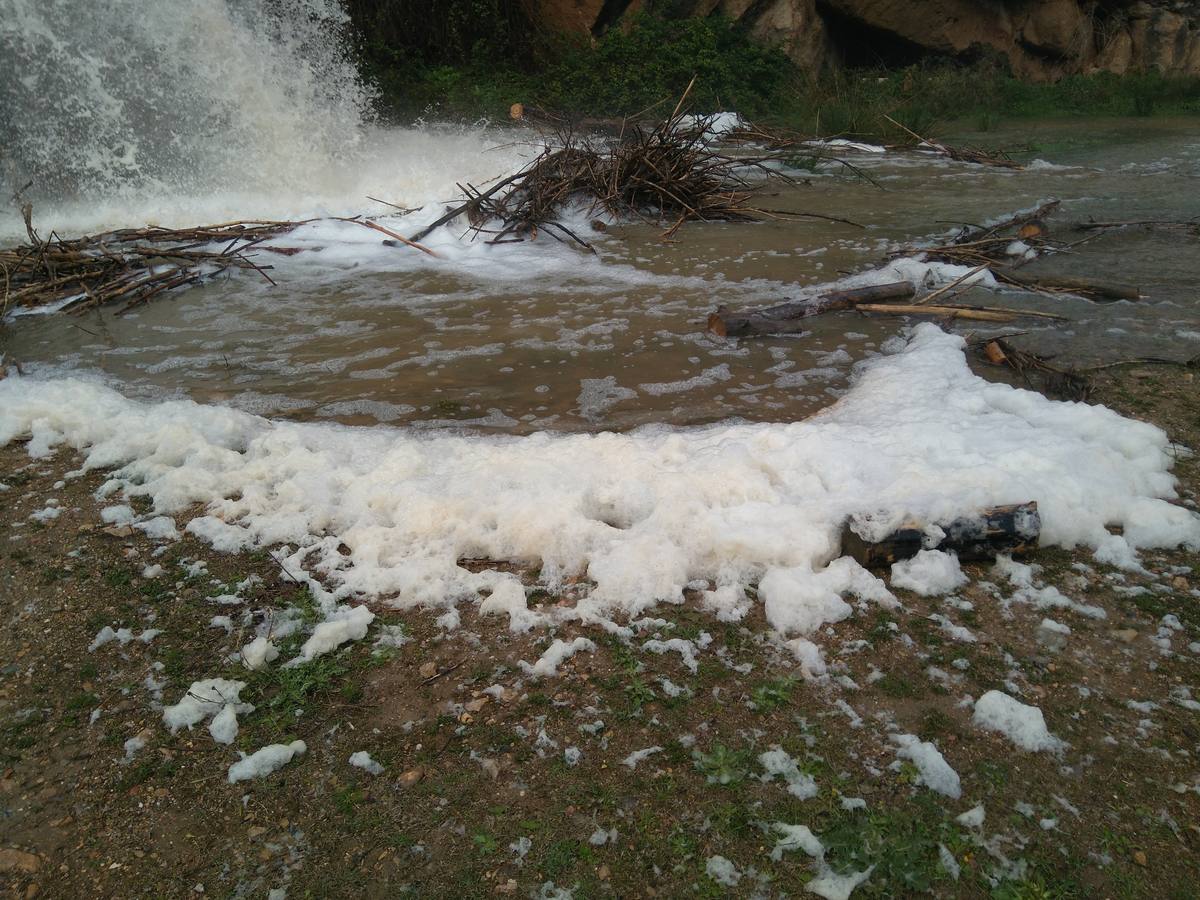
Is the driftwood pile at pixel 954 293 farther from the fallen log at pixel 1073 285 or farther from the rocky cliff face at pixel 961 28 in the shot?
the rocky cliff face at pixel 961 28

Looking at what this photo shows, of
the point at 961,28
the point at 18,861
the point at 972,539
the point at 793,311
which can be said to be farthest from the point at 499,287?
the point at 961,28

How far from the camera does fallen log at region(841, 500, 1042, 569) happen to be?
2.38 meters

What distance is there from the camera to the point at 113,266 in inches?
222

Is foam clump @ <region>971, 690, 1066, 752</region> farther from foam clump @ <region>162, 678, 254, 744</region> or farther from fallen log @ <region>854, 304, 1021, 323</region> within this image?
fallen log @ <region>854, 304, 1021, 323</region>

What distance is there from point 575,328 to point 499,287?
3.41 feet

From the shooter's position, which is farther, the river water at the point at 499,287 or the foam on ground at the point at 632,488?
the river water at the point at 499,287

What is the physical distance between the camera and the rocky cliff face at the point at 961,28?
42.3ft

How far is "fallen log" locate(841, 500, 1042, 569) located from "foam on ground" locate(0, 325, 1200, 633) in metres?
0.06

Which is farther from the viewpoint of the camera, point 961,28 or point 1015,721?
point 961,28

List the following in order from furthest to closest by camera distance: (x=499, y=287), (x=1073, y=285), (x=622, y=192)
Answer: (x=622, y=192) → (x=499, y=287) → (x=1073, y=285)

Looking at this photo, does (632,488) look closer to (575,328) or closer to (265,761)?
(265,761)

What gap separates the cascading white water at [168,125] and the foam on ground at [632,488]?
5.13 meters

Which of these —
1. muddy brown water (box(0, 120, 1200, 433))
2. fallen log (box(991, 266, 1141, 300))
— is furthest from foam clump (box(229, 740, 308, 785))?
fallen log (box(991, 266, 1141, 300))

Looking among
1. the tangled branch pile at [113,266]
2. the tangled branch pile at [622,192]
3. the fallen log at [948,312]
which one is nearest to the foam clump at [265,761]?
the fallen log at [948,312]
